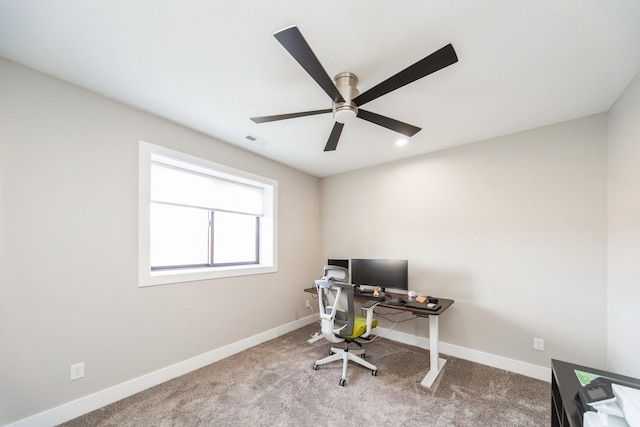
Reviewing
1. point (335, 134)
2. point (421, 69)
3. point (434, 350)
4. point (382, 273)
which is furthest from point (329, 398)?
point (421, 69)

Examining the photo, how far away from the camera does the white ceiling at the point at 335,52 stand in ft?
4.41

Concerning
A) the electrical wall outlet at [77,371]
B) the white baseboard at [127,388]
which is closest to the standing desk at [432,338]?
the white baseboard at [127,388]

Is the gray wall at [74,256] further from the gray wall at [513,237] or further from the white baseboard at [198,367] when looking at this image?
the gray wall at [513,237]

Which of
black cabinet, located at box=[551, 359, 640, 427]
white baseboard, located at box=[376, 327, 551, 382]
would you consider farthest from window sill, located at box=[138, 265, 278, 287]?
black cabinet, located at box=[551, 359, 640, 427]

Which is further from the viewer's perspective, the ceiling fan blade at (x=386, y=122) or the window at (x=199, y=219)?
the window at (x=199, y=219)

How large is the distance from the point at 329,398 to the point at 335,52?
274cm

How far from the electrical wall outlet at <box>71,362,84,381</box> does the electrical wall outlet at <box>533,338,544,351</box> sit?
4114 millimetres

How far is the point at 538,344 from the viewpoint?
255cm

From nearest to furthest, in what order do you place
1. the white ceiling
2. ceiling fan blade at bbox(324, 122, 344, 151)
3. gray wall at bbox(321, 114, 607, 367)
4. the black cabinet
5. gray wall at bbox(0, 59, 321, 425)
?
the black cabinet → the white ceiling → gray wall at bbox(0, 59, 321, 425) → ceiling fan blade at bbox(324, 122, 344, 151) → gray wall at bbox(321, 114, 607, 367)

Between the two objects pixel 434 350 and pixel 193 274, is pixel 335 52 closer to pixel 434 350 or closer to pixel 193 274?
pixel 193 274

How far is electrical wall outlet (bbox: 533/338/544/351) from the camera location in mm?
2538

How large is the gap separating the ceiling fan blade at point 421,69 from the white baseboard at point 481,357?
303cm

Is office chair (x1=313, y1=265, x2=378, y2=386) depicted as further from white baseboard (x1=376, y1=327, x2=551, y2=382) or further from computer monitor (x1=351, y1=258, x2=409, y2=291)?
white baseboard (x1=376, y1=327, x2=551, y2=382)

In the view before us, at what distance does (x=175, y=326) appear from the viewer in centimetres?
257
